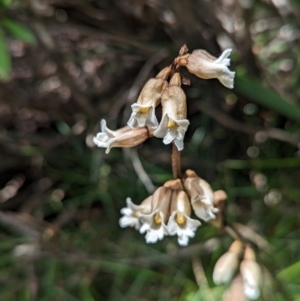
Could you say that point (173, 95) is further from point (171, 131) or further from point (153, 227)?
point (153, 227)

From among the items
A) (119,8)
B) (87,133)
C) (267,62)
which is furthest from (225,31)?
(87,133)

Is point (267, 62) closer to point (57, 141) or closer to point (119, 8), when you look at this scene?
point (119, 8)

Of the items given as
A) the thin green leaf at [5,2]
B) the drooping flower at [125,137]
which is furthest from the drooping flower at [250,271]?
the thin green leaf at [5,2]

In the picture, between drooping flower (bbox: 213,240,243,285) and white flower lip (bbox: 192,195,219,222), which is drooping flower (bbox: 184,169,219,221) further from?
drooping flower (bbox: 213,240,243,285)

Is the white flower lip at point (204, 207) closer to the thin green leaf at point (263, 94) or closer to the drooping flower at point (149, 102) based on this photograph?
the drooping flower at point (149, 102)

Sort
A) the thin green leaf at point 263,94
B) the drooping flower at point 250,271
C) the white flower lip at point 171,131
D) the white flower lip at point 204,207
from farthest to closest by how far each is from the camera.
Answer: the thin green leaf at point 263,94, the drooping flower at point 250,271, the white flower lip at point 204,207, the white flower lip at point 171,131

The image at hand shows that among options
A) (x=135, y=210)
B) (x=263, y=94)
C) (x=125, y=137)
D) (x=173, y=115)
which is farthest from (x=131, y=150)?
(x=173, y=115)
